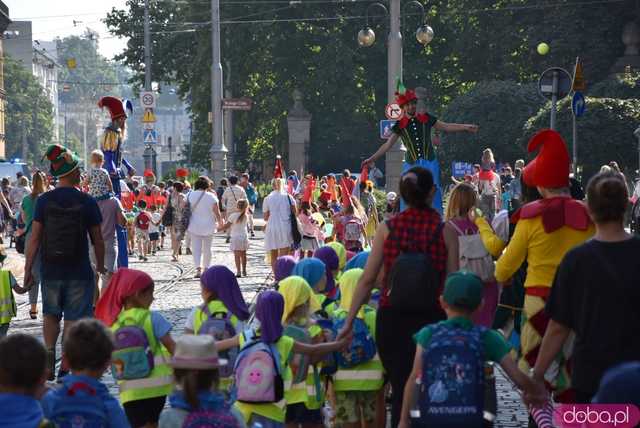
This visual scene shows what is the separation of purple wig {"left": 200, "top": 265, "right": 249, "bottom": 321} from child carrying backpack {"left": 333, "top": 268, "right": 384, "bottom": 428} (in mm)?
650

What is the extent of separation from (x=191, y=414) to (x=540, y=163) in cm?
313

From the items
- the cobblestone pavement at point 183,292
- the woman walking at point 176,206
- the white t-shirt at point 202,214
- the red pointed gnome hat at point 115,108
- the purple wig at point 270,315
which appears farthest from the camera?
the woman walking at point 176,206

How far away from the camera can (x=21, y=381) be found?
5.54 metres

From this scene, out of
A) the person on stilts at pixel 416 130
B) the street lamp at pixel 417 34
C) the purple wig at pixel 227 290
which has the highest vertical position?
the street lamp at pixel 417 34

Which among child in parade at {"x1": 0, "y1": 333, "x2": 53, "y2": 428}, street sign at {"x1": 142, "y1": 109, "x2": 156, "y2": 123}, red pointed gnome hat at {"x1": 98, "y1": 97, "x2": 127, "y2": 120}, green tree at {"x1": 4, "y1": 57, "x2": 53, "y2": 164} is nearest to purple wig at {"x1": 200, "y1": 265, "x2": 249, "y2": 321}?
child in parade at {"x1": 0, "y1": 333, "x2": 53, "y2": 428}

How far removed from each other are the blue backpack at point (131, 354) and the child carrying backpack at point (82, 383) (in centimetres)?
209

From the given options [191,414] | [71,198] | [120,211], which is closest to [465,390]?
[191,414]

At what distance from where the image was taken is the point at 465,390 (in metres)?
6.46

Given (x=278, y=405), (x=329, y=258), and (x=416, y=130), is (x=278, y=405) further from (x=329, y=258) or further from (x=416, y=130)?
(x=416, y=130)

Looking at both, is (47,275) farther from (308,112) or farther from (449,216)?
(308,112)

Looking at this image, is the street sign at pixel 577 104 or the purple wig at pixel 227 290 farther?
the street sign at pixel 577 104

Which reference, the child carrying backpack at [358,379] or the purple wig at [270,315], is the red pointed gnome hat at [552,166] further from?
the purple wig at [270,315]

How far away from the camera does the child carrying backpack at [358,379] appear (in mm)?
8906

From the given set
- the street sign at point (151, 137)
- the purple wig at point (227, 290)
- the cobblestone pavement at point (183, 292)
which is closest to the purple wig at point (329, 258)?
the cobblestone pavement at point (183, 292)
